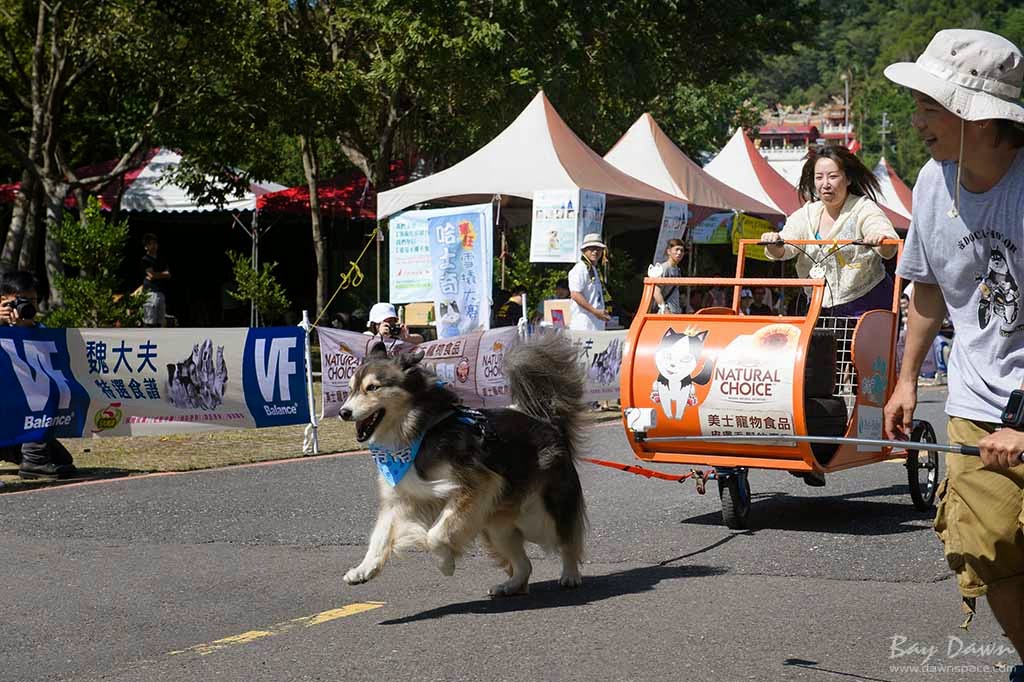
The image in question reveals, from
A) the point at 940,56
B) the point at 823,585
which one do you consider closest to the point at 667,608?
the point at 823,585

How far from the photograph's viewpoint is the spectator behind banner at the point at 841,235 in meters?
8.60

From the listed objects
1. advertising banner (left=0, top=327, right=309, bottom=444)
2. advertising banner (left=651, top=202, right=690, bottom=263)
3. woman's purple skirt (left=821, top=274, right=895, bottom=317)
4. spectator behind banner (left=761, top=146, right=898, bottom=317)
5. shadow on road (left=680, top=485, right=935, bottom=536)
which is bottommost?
shadow on road (left=680, top=485, right=935, bottom=536)

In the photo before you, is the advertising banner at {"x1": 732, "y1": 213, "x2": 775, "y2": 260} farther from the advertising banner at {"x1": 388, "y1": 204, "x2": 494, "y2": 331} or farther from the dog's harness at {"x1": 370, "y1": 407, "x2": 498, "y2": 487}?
the dog's harness at {"x1": 370, "y1": 407, "x2": 498, "y2": 487}

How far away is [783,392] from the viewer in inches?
312

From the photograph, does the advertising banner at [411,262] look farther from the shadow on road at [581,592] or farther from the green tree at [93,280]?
the shadow on road at [581,592]

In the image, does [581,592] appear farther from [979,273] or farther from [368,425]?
[979,273]

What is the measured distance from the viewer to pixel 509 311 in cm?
2011

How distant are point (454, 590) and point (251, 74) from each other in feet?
61.3

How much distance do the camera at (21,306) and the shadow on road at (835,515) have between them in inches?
225

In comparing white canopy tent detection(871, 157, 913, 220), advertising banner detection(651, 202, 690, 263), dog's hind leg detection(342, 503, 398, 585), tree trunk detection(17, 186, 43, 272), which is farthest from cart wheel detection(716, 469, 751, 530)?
white canopy tent detection(871, 157, 913, 220)

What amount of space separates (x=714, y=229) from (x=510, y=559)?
64.7ft

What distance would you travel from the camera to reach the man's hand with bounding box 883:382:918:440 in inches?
168

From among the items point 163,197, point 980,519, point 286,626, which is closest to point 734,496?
point 286,626

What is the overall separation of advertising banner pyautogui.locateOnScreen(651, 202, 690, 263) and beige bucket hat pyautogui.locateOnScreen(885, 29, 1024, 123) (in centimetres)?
1565
